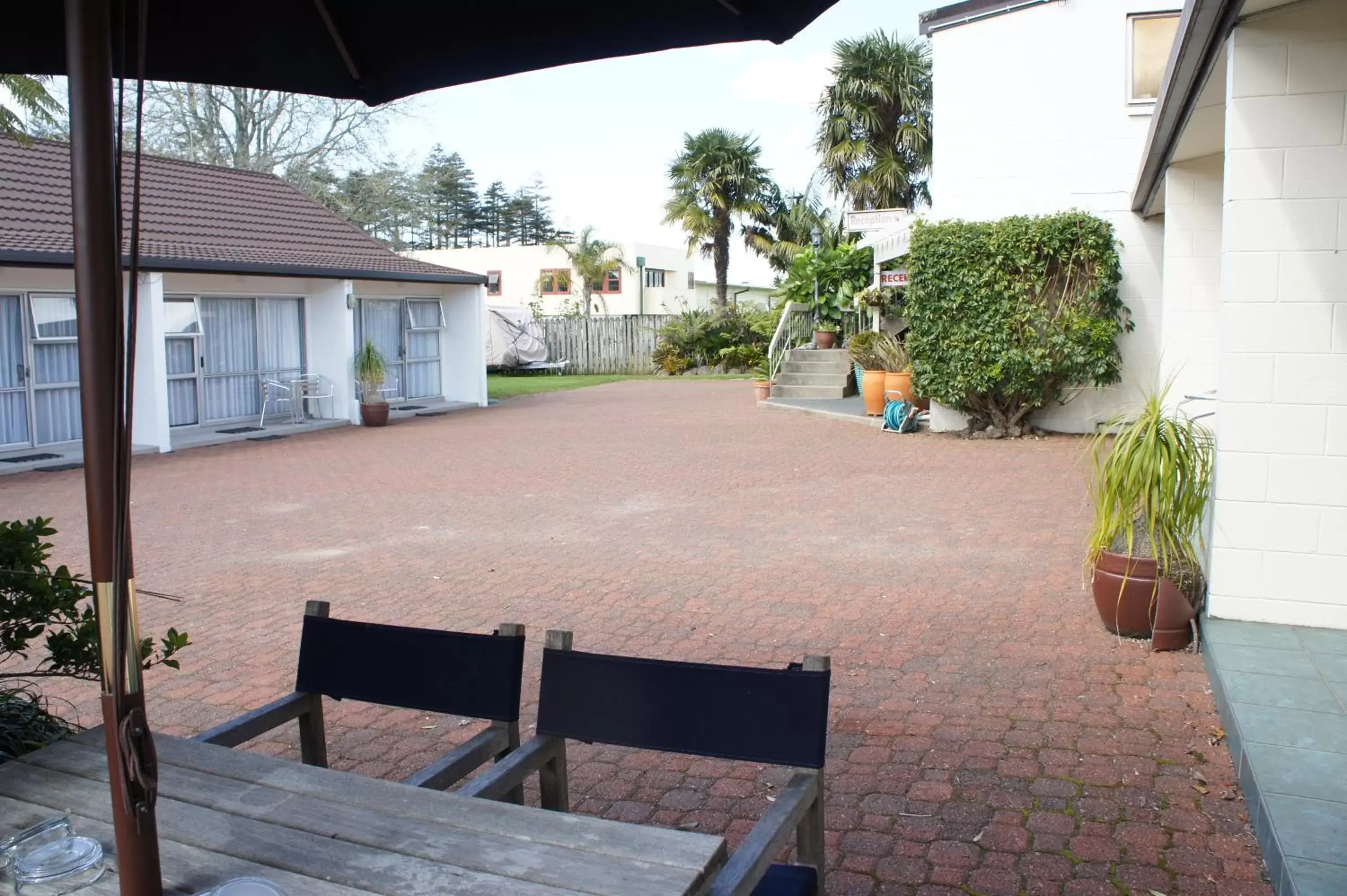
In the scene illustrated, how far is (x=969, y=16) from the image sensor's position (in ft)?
46.4

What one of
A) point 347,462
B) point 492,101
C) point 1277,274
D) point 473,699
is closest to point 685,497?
point 347,462

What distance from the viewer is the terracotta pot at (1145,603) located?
5355mm

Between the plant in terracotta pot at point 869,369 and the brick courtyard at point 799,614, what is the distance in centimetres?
291

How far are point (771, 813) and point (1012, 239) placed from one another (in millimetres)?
12374

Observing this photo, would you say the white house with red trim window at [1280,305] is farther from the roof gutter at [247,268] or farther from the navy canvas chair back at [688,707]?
the roof gutter at [247,268]

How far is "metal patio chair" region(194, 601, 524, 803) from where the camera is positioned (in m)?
2.83

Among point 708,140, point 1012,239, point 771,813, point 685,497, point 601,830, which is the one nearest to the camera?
point 601,830

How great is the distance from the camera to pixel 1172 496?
17.6 feet

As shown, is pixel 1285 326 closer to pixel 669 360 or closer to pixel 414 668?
pixel 414 668

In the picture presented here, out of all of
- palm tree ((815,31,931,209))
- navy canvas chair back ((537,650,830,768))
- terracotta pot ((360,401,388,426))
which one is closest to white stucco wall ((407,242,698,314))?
palm tree ((815,31,931,209))

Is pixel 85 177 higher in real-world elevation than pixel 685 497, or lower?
higher

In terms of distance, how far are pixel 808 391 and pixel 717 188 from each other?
14.5 m

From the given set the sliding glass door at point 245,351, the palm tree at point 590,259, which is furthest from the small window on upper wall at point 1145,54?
the palm tree at point 590,259

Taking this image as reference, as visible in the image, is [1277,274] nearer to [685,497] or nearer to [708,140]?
[685,497]
